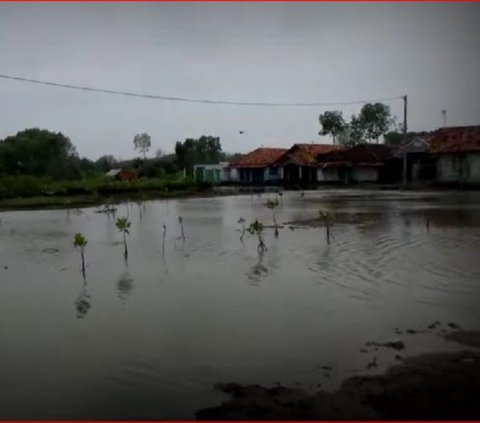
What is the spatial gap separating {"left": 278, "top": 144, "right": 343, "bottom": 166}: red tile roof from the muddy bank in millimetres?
43143

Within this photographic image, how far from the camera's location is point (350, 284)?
9.02 m

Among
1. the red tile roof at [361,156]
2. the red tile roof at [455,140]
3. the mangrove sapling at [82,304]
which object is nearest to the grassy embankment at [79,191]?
the red tile roof at [361,156]

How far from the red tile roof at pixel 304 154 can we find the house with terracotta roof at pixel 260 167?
1.39 metres

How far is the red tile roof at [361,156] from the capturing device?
44375 mm

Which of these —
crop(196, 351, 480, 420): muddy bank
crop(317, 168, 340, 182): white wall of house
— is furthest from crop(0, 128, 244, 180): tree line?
crop(196, 351, 480, 420): muddy bank

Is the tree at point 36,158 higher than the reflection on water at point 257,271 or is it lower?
higher

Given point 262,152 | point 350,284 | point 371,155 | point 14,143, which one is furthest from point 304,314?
point 14,143

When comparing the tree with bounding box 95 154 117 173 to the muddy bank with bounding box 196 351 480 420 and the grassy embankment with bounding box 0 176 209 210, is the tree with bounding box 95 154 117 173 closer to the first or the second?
the grassy embankment with bounding box 0 176 209 210

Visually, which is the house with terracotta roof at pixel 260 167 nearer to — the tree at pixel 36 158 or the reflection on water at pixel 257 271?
the tree at pixel 36 158

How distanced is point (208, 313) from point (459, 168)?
3329cm

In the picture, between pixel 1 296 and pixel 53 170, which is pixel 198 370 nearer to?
pixel 1 296

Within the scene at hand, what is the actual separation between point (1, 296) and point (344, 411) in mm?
6957

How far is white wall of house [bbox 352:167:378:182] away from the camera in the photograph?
4494cm

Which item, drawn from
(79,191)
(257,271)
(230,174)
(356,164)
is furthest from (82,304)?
(230,174)
